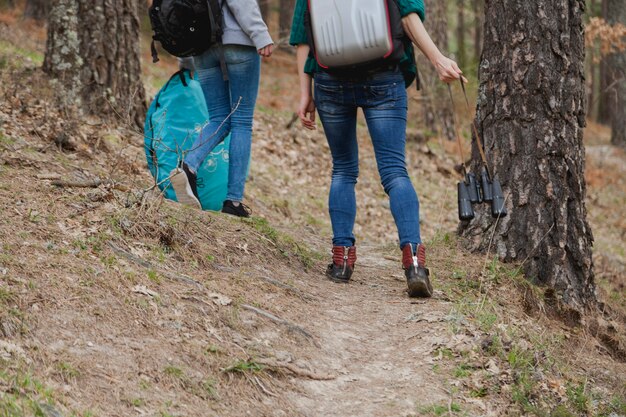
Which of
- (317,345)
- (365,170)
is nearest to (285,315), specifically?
(317,345)

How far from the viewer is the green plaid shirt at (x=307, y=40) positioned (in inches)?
181

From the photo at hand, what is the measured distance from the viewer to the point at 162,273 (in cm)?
433

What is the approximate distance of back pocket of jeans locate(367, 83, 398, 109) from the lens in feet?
15.5

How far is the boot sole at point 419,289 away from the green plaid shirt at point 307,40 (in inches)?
47.7

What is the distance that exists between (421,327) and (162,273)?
146 centimetres

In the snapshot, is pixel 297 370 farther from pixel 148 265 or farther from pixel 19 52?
pixel 19 52

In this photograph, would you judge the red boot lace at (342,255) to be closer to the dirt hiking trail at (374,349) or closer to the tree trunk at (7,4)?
the dirt hiking trail at (374,349)

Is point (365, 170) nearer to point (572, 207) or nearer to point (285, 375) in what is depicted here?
point (572, 207)

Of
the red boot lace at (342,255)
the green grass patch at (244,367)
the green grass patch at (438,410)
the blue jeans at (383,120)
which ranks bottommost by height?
the green grass patch at (438,410)

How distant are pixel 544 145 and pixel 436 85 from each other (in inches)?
331

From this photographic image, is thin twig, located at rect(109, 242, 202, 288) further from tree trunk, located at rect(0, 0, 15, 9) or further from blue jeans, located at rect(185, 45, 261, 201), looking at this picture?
tree trunk, located at rect(0, 0, 15, 9)

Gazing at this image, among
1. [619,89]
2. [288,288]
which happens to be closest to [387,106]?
[288,288]

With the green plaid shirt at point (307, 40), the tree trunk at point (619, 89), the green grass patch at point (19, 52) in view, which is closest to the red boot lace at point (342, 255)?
the green plaid shirt at point (307, 40)

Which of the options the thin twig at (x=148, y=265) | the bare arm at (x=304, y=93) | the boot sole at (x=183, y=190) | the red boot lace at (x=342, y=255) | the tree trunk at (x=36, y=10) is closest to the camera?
the thin twig at (x=148, y=265)
